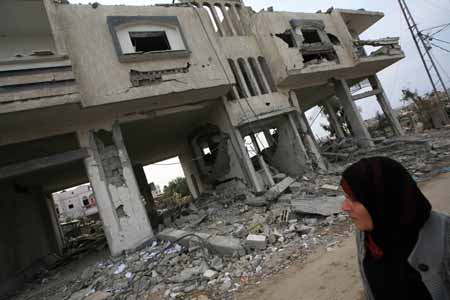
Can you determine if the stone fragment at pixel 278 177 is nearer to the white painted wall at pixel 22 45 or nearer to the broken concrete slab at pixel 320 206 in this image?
the broken concrete slab at pixel 320 206

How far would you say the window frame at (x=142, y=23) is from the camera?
7.73 meters

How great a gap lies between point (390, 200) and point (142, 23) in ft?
30.1

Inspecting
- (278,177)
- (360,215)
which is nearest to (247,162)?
(278,177)

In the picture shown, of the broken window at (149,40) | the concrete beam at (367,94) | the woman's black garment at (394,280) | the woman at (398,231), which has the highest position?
the broken window at (149,40)

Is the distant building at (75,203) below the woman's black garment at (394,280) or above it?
above

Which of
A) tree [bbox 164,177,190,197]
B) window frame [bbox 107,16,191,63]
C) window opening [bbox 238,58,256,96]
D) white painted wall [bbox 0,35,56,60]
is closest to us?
A: window frame [bbox 107,16,191,63]

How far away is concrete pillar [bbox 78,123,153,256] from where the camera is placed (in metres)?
7.05

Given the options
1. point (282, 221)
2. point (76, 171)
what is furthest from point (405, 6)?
point (76, 171)

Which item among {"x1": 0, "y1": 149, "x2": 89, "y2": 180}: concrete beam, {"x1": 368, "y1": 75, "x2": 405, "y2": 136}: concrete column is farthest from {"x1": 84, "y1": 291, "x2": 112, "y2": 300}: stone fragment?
{"x1": 368, "y1": 75, "x2": 405, "y2": 136}: concrete column

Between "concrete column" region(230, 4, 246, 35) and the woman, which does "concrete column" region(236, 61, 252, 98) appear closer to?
"concrete column" region(230, 4, 246, 35)

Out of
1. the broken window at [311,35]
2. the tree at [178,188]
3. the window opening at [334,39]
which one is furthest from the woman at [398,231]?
the tree at [178,188]

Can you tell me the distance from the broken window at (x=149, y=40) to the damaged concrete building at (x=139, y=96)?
0.13ft

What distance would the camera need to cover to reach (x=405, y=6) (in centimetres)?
1639

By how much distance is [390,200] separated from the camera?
1320 millimetres
